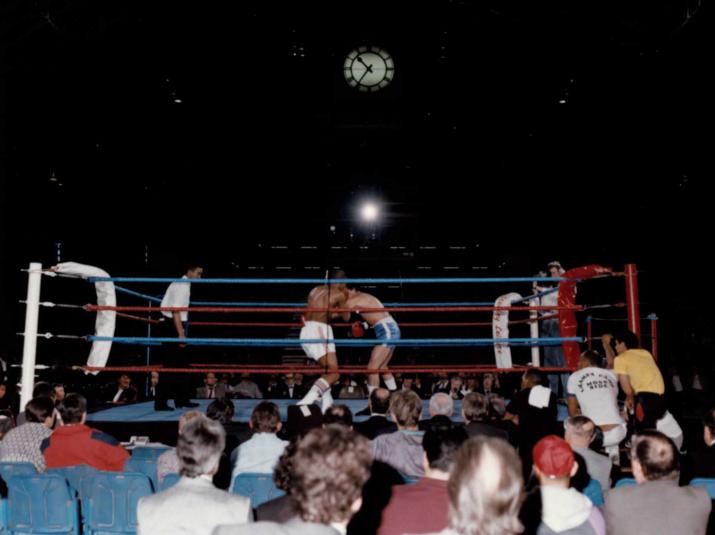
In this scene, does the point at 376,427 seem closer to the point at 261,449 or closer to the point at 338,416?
the point at 338,416

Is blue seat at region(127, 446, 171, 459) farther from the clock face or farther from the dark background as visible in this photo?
the clock face

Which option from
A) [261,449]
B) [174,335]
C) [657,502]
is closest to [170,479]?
[261,449]

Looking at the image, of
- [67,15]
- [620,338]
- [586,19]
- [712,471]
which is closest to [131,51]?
[67,15]

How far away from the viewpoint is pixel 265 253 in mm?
16016

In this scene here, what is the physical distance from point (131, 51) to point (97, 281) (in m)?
6.85

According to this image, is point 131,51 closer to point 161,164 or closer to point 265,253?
point 161,164

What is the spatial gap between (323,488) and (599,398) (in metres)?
3.50

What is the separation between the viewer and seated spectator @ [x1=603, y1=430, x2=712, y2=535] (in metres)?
2.60

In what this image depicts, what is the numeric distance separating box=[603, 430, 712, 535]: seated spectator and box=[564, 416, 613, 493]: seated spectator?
92 cm

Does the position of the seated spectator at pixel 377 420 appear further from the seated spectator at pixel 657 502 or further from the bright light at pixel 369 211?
the bright light at pixel 369 211

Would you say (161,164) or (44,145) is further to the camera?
(161,164)

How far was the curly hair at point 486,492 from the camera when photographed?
5.54 ft

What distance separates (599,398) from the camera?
4809 millimetres

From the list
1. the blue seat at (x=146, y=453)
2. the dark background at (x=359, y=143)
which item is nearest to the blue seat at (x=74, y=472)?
the blue seat at (x=146, y=453)
